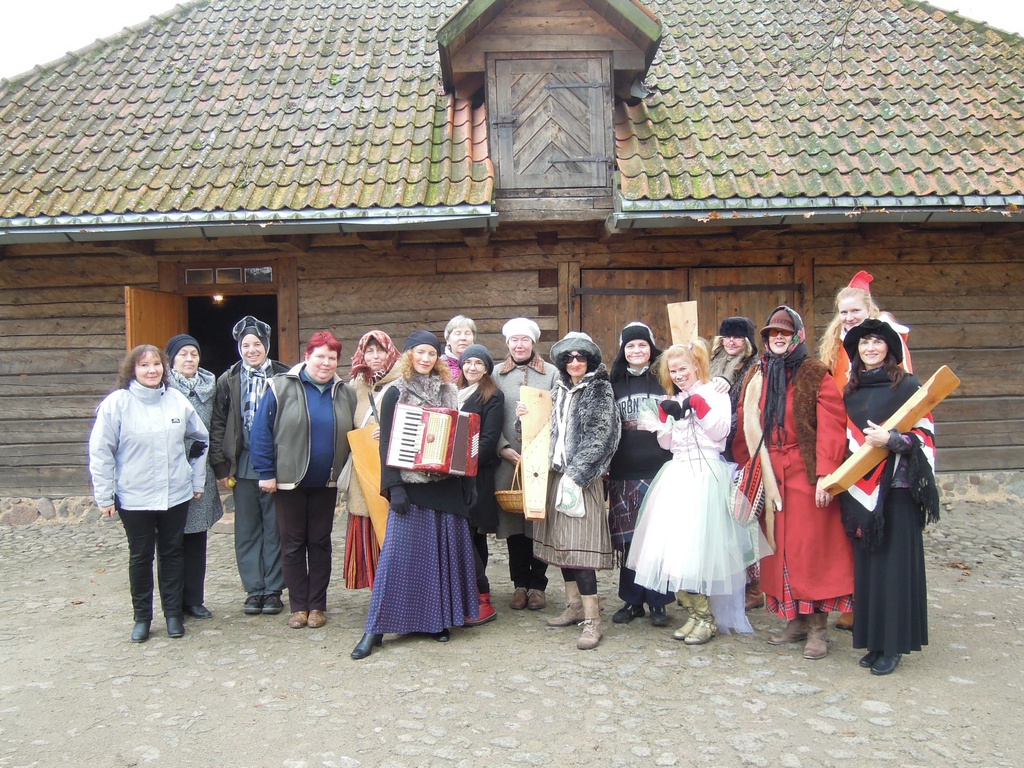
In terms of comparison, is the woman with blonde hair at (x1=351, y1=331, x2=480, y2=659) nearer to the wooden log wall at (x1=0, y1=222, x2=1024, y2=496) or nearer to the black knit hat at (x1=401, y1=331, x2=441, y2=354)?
the black knit hat at (x1=401, y1=331, x2=441, y2=354)

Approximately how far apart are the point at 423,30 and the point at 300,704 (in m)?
7.81

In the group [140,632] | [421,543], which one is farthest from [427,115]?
[140,632]

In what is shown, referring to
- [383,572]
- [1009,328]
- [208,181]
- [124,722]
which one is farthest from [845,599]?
[208,181]

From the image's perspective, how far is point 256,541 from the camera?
15.9 ft

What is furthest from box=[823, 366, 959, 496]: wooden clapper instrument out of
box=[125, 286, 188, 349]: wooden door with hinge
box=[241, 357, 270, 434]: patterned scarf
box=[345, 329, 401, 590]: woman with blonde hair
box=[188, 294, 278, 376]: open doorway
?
box=[188, 294, 278, 376]: open doorway

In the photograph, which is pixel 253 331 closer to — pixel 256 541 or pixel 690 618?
pixel 256 541

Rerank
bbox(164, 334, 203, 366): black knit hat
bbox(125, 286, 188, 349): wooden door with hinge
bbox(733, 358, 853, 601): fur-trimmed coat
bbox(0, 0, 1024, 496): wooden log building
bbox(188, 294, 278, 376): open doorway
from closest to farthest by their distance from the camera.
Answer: bbox(733, 358, 853, 601): fur-trimmed coat, bbox(164, 334, 203, 366): black knit hat, bbox(0, 0, 1024, 496): wooden log building, bbox(125, 286, 188, 349): wooden door with hinge, bbox(188, 294, 278, 376): open doorway

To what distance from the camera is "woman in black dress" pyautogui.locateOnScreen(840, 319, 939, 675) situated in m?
3.64

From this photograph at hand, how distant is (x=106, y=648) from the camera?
4277 mm

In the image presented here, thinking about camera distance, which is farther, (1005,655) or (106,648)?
(106,648)

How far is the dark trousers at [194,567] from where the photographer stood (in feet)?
15.5

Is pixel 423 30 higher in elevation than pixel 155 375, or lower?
higher

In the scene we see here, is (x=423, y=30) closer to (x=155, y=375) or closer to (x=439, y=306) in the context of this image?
(x=439, y=306)

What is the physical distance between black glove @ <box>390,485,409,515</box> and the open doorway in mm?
7839
